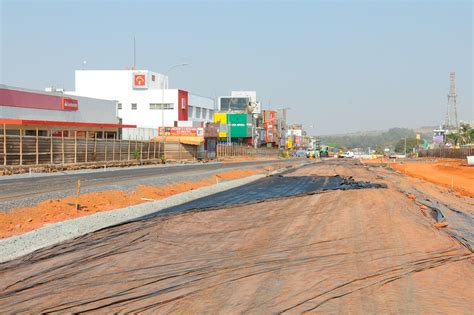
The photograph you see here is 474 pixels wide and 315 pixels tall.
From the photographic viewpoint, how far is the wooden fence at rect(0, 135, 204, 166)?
119 ft

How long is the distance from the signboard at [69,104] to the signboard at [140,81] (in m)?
33.1

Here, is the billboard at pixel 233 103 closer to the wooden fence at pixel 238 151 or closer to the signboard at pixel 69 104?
the wooden fence at pixel 238 151

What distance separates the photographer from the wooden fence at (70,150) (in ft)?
119

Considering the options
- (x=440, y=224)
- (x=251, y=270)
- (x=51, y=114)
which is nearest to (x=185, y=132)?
(x=51, y=114)

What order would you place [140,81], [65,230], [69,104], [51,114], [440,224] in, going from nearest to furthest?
1. [65,230]
2. [440,224]
3. [51,114]
4. [69,104]
5. [140,81]

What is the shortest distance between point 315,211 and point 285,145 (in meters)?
171

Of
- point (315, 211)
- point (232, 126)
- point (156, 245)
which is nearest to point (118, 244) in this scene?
point (156, 245)

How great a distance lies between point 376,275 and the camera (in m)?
8.53

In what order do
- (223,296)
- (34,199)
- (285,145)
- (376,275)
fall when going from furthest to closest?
1. (285,145)
2. (34,199)
3. (376,275)
4. (223,296)

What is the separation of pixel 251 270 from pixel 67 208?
11538mm

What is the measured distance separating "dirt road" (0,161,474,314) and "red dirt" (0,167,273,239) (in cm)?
299

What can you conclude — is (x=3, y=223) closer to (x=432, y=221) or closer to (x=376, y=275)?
(x=376, y=275)

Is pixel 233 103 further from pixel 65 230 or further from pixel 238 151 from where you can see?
pixel 65 230

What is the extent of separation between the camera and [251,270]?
8898mm
